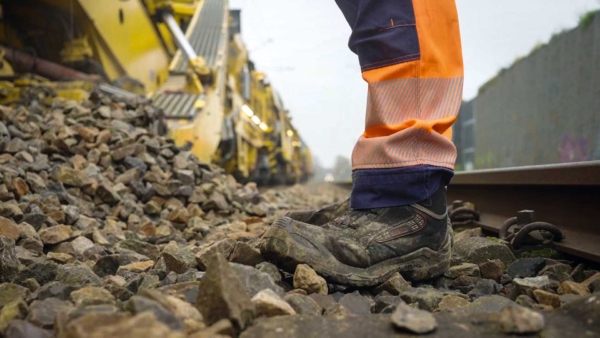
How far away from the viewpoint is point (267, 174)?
38.2ft

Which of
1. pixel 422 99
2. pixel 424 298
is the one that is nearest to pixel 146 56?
pixel 422 99

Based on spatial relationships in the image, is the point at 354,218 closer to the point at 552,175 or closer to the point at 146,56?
the point at 552,175

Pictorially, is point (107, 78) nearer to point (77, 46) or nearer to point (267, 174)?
point (77, 46)

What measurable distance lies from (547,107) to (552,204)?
9252 millimetres

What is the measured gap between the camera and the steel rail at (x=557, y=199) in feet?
6.50

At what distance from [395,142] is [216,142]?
15.6 ft

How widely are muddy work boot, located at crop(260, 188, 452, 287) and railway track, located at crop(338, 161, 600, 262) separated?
618 mm

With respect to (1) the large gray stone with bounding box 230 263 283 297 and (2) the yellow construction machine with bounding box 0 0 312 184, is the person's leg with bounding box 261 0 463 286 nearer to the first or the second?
(1) the large gray stone with bounding box 230 263 283 297

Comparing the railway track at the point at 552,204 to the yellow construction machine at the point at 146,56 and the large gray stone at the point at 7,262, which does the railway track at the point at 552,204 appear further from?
Answer: the yellow construction machine at the point at 146,56

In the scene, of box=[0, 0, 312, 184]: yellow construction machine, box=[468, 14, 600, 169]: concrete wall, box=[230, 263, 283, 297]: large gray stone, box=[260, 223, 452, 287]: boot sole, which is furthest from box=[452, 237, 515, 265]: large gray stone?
box=[468, 14, 600, 169]: concrete wall

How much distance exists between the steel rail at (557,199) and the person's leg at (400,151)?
2.31 feet

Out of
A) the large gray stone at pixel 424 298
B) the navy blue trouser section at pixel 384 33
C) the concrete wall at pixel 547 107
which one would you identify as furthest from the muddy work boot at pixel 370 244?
the concrete wall at pixel 547 107

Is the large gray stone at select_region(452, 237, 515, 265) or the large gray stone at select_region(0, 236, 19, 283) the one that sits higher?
the large gray stone at select_region(0, 236, 19, 283)

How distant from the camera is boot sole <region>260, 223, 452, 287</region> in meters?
1.47
